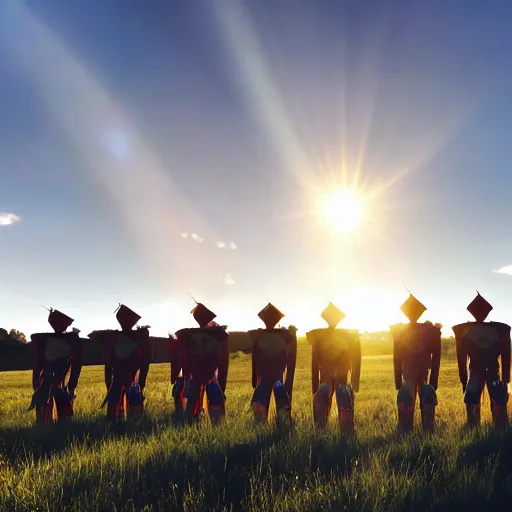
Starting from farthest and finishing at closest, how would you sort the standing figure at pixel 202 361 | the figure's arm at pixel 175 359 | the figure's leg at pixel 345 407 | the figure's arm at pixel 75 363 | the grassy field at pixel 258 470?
the figure's arm at pixel 175 359 → the figure's arm at pixel 75 363 → the standing figure at pixel 202 361 → the figure's leg at pixel 345 407 → the grassy field at pixel 258 470

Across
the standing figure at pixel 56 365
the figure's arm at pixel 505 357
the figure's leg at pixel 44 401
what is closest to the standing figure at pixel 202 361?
the standing figure at pixel 56 365

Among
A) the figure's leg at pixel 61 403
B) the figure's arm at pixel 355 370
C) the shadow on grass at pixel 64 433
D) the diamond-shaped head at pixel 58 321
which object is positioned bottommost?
the shadow on grass at pixel 64 433

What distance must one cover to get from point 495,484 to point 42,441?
18.2 ft

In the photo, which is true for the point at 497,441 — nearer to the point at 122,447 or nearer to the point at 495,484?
the point at 495,484

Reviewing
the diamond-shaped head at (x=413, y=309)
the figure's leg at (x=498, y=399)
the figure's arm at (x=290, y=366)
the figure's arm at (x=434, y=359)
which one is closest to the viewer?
the figure's leg at (x=498, y=399)

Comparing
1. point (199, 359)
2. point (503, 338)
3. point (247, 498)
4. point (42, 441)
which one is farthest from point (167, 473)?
point (503, 338)

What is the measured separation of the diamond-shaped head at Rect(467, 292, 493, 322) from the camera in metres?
8.04

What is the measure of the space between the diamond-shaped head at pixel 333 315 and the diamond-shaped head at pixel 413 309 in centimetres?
97

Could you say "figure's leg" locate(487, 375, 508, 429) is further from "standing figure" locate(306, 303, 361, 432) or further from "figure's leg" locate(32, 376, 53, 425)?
"figure's leg" locate(32, 376, 53, 425)

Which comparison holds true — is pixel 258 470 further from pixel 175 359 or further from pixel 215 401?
pixel 175 359

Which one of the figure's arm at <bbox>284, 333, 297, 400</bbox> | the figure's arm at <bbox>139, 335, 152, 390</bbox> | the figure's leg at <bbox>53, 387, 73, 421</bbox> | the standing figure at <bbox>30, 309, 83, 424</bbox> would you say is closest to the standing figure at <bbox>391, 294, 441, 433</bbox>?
the figure's arm at <bbox>284, 333, 297, 400</bbox>

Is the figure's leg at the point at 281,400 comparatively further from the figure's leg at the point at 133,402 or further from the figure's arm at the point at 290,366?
the figure's leg at the point at 133,402

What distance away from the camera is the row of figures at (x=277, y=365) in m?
7.97

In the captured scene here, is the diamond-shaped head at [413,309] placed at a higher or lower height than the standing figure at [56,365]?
higher
